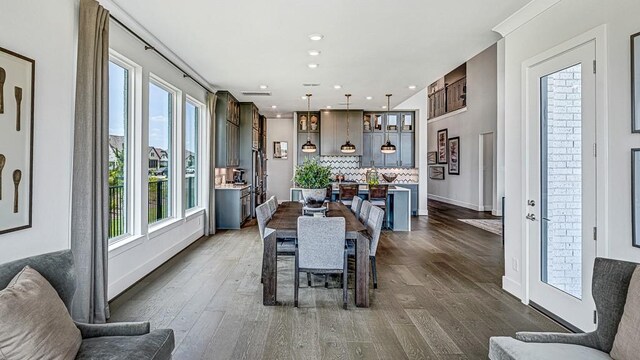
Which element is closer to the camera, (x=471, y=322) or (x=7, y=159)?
(x=7, y=159)

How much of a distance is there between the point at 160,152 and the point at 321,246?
118 inches

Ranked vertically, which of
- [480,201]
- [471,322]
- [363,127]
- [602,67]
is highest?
[363,127]

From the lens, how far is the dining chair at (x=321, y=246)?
10.7ft

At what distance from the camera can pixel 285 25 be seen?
3787 millimetres

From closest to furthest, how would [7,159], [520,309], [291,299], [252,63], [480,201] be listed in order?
[7,159] < [520,309] < [291,299] < [252,63] < [480,201]

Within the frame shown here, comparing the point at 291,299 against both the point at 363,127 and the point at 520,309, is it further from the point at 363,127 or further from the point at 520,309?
the point at 363,127

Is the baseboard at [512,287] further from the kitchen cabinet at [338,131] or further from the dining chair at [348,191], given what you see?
the kitchen cabinet at [338,131]

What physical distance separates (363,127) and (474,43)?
216 inches

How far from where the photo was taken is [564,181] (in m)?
3.04

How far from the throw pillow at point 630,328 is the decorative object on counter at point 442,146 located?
11424mm

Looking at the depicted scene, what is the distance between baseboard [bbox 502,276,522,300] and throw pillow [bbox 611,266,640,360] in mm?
2119

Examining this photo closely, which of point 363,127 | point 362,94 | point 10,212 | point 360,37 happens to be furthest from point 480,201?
point 10,212

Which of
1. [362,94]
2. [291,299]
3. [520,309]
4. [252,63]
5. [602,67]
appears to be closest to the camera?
[602,67]

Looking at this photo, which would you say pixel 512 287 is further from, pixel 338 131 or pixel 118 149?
pixel 338 131
